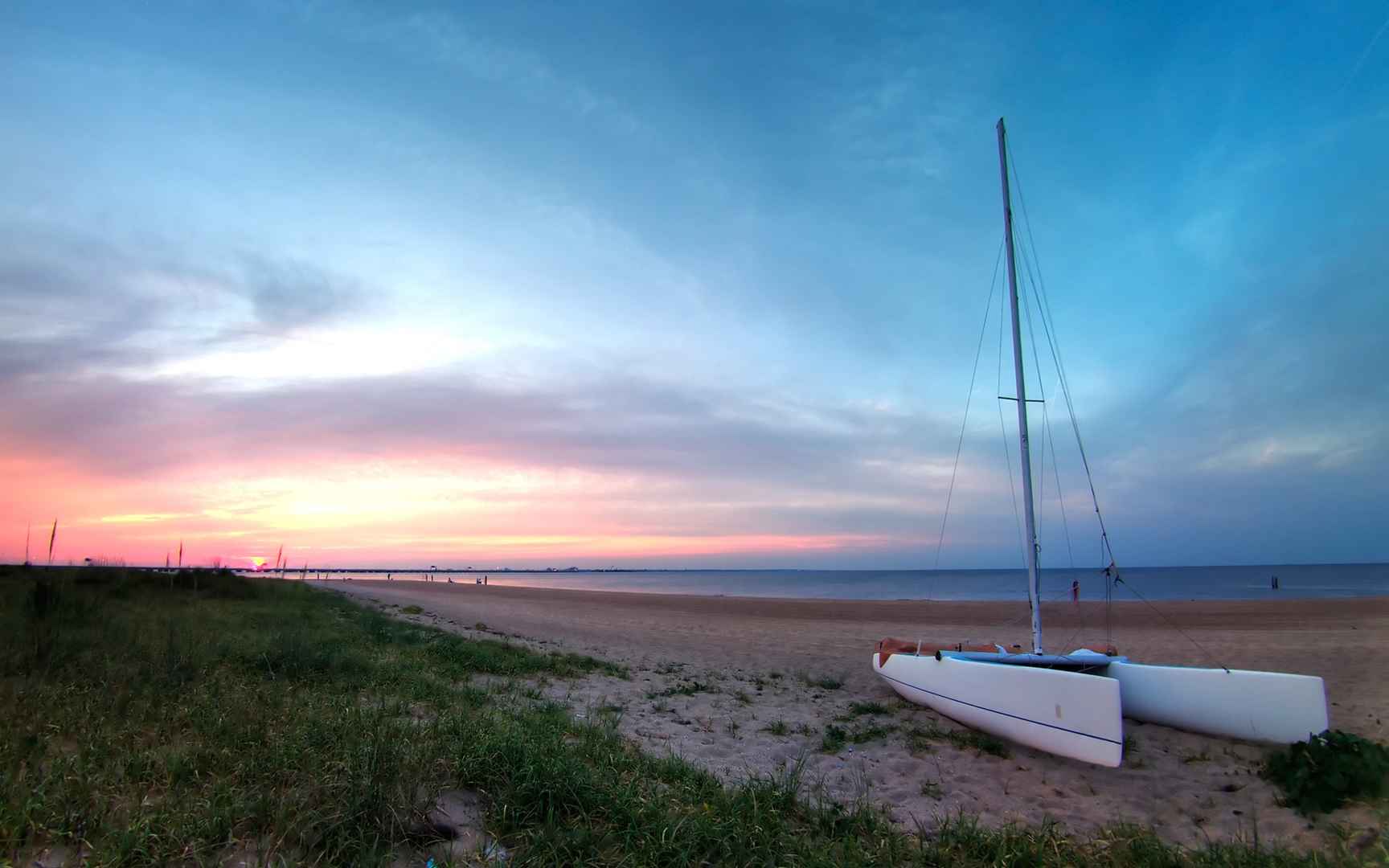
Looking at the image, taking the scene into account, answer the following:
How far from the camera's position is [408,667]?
28.0 ft

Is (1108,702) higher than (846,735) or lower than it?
higher

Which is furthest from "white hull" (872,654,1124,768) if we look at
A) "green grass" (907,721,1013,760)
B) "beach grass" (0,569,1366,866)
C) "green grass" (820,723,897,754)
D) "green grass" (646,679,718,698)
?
"green grass" (646,679,718,698)

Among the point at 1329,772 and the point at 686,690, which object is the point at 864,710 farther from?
the point at 1329,772

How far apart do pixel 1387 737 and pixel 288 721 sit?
10171 millimetres

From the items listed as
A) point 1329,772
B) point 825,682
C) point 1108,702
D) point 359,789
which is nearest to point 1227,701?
point 1329,772

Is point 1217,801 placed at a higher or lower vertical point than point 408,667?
lower

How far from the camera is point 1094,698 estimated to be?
251 inches

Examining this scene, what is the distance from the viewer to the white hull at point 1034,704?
6.28 metres

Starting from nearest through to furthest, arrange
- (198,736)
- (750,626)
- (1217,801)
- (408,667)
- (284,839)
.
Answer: (284,839), (198,736), (1217,801), (408,667), (750,626)

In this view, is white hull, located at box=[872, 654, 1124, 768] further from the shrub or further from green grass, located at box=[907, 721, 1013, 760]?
the shrub

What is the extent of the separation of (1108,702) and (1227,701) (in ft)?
7.18

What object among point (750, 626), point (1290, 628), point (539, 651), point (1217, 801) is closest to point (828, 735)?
point (1217, 801)

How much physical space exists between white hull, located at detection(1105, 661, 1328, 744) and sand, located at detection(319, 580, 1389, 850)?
7.2 inches

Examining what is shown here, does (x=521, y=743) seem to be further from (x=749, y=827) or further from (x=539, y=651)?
(x=539, y=651)
